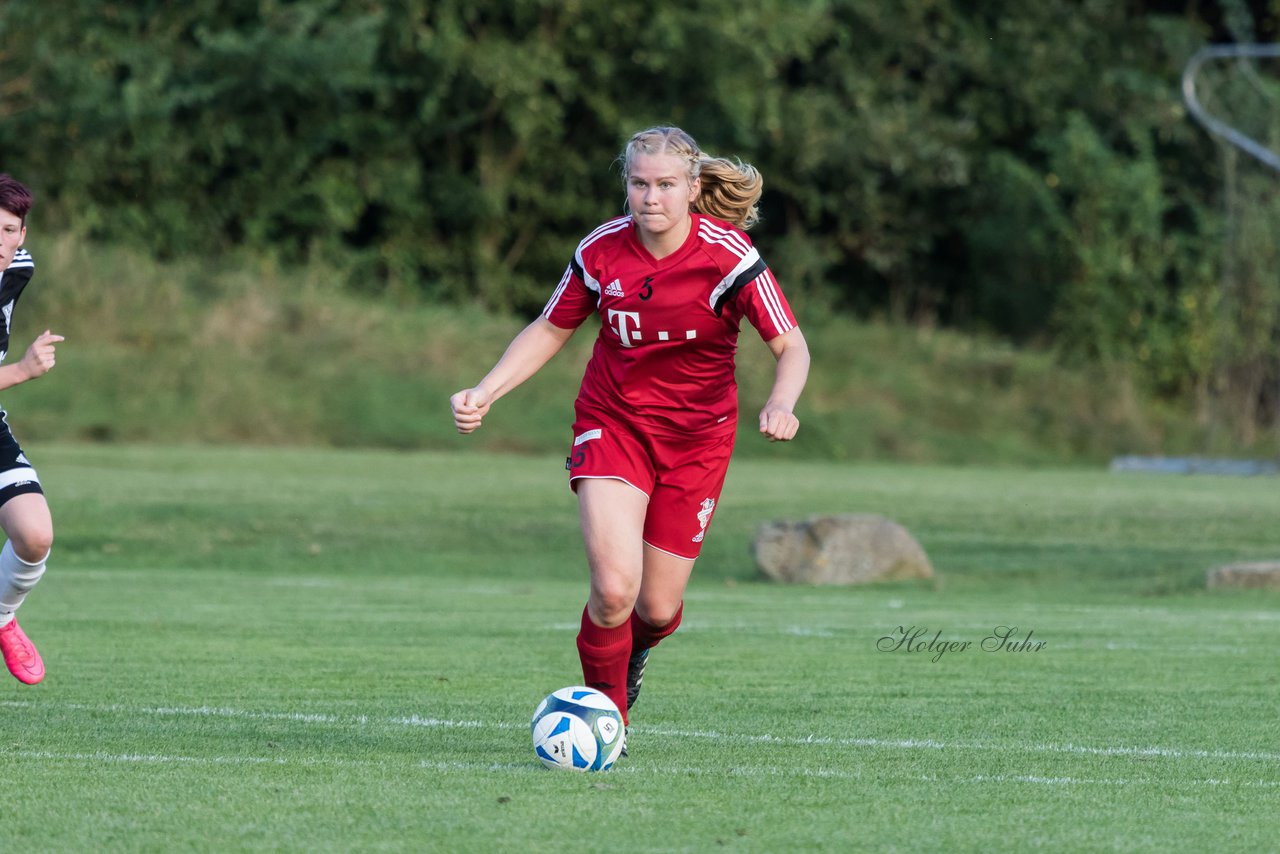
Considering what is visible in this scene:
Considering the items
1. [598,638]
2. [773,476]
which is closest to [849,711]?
[598,638]

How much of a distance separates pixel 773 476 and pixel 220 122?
16.1 metres

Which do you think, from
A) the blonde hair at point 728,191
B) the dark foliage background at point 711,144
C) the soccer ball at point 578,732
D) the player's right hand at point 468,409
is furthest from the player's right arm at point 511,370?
the dark foliage background at point 711,144

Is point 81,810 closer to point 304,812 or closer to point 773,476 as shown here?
point 304,812

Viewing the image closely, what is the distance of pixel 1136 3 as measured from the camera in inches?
1813

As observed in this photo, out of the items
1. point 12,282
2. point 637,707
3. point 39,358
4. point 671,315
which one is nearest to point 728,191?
point 671,315

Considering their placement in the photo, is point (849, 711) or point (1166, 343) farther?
point (1166, 343)

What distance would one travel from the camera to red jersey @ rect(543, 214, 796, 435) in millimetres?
6238

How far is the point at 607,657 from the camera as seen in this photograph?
20.5 ft

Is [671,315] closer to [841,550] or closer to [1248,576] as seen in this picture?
[1248,576]

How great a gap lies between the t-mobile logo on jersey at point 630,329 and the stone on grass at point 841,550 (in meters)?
9.71

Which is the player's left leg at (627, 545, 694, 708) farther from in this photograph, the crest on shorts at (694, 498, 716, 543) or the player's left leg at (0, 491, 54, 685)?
the player's left leg at (0, 491, 54, 685)

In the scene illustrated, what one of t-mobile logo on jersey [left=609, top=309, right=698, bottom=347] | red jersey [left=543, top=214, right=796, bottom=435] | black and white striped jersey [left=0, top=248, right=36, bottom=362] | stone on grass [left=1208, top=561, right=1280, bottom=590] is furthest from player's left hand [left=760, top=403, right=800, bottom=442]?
stone on grass [left=1208, top=561, right=1280, bottom=590]

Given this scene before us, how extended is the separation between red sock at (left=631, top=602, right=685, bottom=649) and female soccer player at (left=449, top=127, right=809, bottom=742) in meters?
0.06

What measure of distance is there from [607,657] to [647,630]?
38 centimetres
